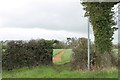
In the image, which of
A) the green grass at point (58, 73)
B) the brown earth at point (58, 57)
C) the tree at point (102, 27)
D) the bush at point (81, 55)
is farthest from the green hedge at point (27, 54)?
the tree at point (102, 27)

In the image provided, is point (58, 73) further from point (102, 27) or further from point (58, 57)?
point (102, 27)

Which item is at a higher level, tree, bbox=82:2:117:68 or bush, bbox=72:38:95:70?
tree, bbox=82:2:117:68

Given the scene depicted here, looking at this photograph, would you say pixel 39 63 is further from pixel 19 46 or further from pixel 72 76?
pixel 72 76

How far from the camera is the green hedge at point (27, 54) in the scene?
14773mm

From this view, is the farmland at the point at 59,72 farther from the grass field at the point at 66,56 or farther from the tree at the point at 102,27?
the tree at the point at 102,27

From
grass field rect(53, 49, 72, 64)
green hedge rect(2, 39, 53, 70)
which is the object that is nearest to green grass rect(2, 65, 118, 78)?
grass field rect(53, 49, 72, 64)

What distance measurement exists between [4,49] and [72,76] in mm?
4729

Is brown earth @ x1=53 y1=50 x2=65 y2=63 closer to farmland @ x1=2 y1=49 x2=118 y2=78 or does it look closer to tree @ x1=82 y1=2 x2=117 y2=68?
farmland @ x1=2 y1=49 x2=118 y2=78

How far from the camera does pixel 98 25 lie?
45.1 ft

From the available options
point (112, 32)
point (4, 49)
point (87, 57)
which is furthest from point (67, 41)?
point (4, 49)

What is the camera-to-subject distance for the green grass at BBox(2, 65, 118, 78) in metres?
11.6

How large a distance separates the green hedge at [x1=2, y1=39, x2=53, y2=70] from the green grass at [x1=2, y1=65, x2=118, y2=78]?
48 centimetres

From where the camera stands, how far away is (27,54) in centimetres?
1488

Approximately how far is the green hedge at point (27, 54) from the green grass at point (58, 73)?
48 centimetres
